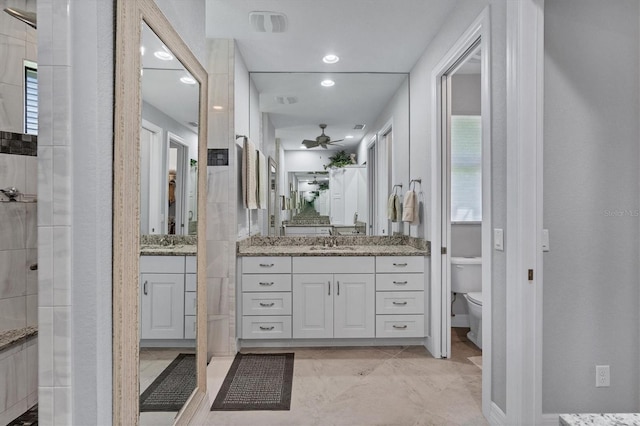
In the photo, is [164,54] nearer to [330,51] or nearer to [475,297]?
[330,51]

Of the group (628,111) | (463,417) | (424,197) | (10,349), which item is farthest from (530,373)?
(10,349)

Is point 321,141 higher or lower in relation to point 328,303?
higher

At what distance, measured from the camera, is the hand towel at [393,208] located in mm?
3306

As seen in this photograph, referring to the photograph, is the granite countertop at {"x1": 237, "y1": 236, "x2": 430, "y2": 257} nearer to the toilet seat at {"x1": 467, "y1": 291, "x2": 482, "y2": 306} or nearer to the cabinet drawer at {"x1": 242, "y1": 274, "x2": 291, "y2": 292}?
the cabinet drawer at {"x1": 242, "y1": 274, "x2": 291, "y2": 292}

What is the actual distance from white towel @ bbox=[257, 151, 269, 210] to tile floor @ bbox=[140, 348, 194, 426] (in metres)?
1.78

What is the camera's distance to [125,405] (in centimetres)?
121

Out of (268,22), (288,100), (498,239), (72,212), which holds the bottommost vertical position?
(498,239)

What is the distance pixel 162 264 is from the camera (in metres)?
1.57

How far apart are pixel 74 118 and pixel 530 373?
2.09 metres

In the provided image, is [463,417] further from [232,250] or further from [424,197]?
[232,250]

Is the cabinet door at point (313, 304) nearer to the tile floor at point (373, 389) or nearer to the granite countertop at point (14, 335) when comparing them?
the tile floor at point (373, 389)

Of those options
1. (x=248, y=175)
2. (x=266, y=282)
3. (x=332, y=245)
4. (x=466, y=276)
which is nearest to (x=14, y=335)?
(x=266, y=282)

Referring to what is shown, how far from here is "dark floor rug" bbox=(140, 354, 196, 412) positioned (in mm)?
1433

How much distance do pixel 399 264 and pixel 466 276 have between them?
707mm
